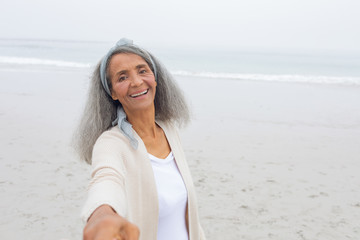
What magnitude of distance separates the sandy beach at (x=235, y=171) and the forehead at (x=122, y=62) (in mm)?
837

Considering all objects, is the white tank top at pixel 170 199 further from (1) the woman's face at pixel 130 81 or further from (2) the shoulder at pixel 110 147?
(1) the woman's face at pixel 130 81

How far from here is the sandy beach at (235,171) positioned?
425 centimetres

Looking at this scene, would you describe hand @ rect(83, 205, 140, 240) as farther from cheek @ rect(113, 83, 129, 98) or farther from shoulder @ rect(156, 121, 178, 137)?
shoulder @ rect(156, 121, 178, 137)

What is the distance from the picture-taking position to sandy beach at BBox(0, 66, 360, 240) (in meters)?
4.25

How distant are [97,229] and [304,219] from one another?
4.12 metres

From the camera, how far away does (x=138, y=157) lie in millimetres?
1698

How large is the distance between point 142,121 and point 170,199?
0.48 m

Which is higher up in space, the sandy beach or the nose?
the nose

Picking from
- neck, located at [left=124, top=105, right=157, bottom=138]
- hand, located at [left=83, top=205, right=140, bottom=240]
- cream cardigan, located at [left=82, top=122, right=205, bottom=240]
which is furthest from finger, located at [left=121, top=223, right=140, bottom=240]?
neck, located at [left=124, top=105, right=157, bottom=138]

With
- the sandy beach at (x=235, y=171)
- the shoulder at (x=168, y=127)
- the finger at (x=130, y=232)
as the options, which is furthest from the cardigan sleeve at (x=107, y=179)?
the sandy beach at (x=235, y=171)

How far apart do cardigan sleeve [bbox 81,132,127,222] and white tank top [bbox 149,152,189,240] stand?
0.80 feet

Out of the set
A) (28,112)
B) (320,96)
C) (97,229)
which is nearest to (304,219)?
(97,229)

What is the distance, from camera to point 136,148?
1708 millimetres

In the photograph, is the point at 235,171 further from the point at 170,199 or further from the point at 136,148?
the point at 136,148
